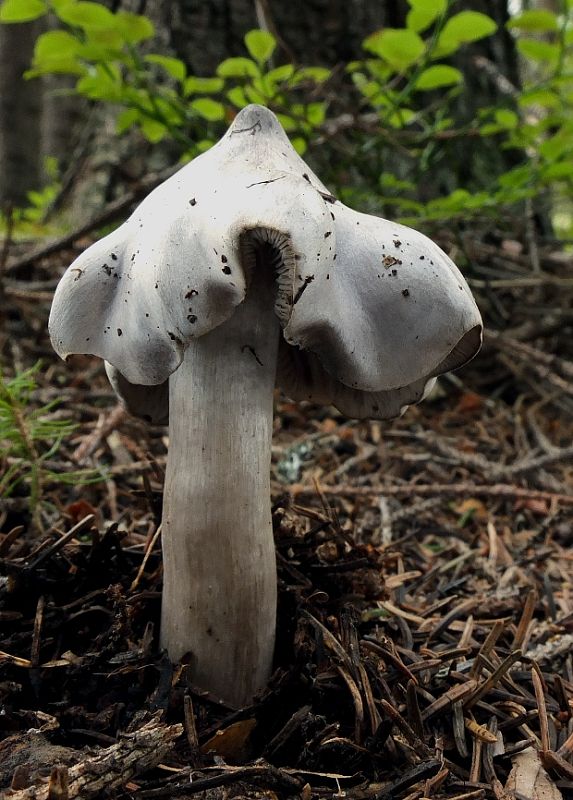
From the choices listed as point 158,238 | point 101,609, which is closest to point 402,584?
point 101,609

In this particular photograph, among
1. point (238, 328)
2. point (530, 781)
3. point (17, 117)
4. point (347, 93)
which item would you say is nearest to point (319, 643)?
point (530, 781)

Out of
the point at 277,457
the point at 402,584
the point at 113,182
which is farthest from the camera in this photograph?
the point at 113,182

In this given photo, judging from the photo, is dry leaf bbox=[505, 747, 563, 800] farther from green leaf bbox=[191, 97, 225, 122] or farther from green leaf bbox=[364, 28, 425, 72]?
green leaf bbox=[191, 97, 225, 122]

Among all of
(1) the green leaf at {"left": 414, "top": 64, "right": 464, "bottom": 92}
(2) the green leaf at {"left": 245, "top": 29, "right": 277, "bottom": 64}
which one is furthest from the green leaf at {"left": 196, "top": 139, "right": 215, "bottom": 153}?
(1) the green leaf at {"left": 414, "top": 64, "right": 464, "bottom": 92}

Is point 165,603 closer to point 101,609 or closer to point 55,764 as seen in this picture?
point 101,609

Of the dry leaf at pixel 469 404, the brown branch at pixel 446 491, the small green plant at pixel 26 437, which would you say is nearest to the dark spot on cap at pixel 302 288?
the small green plant at pixel 26 437

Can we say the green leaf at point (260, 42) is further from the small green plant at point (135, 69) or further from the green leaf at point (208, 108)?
the green leaf at point (208, 108)
